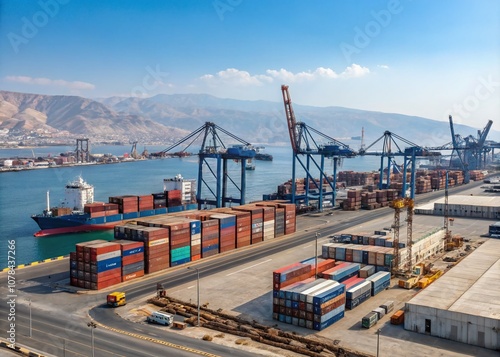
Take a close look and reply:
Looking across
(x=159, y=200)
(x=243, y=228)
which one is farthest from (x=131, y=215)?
(x=243, y=228)

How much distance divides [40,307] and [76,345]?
8555 millimetres

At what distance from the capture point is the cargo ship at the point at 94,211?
6969 cm

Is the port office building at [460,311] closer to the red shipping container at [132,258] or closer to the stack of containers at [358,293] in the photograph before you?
the stack of containers at [358,293]

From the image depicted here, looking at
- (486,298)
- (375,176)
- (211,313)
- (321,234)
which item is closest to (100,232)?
(321,234)

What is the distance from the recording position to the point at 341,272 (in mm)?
40562

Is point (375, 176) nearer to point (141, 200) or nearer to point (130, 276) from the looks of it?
point (141, 200)

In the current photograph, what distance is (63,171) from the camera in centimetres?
19425

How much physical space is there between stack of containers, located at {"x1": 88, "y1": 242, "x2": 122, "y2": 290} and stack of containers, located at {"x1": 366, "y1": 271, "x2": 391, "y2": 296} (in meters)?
23.0

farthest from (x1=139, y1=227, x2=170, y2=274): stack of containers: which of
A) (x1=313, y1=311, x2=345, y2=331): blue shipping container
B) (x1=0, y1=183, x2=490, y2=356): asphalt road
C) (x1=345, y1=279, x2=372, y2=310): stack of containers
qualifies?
(x1=313, y1=311, x2=345, y2=331): blue shipping container

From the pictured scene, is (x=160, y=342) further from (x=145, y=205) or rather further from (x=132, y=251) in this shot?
(x=145, y=205)

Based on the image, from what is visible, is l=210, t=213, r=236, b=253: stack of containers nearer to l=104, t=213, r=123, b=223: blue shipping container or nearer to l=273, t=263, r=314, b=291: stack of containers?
l=273, t=263, r=314, b=291: stack of containers

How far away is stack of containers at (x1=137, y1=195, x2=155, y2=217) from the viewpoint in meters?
73.8

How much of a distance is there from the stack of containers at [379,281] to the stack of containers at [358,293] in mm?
566

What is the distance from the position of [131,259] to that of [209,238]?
37.9 ft
